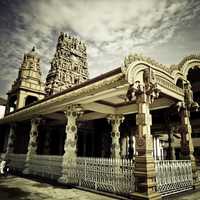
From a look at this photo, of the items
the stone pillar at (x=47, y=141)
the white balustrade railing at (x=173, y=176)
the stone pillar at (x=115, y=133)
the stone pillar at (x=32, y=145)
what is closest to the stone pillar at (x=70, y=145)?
the stone pillar at (x=115, y=133)

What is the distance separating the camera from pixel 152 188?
5.37 metres

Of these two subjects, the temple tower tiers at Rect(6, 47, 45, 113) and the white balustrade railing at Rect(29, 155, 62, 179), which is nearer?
the white balustrade railing at Rect(29, 155, 62, 179)

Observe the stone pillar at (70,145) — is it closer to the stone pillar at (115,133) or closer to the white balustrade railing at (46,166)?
the white balustrade railing at (46,166)

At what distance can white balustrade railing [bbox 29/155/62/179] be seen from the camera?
9.32 m

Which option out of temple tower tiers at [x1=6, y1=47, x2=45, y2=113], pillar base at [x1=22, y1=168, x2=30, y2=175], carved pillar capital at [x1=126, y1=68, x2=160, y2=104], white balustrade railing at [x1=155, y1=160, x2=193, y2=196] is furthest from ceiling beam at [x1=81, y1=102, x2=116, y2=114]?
temple tower tiers at [x1=6, y1=47, x2=45, y2=113]

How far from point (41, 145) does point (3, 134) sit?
17.7 ft

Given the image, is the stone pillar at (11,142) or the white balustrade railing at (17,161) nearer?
the white balustrade railing at (17,161)

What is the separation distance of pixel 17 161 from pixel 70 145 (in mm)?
6386

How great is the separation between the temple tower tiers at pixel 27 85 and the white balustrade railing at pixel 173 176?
49.8ft

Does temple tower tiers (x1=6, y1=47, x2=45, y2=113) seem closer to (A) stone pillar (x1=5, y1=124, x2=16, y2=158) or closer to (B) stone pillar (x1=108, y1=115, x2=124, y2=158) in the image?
(A) stone pillar (x1=5, y1=124, x2=16, y2=158)

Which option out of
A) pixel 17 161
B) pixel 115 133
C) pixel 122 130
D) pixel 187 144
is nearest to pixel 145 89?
pixel 187 144

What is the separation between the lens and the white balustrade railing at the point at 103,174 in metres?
6.08

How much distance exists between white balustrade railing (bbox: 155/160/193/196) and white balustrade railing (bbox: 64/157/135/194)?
0.93 metres

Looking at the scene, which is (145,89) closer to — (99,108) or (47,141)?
(99,108)
